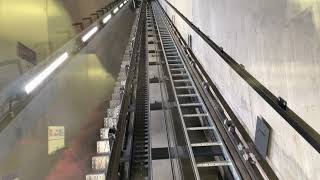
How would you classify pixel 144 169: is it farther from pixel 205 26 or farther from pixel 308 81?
pixel 205 26

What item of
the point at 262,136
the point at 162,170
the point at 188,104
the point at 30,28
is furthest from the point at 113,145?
the point at 30,28

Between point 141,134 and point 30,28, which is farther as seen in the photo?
point 30,28

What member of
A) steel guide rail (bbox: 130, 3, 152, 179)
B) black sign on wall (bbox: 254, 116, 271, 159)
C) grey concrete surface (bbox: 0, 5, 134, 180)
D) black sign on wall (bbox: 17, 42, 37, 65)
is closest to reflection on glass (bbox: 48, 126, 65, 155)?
grey concrete surface (bbox: 0, 5, 134, 180)

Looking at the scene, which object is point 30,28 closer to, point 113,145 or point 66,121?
point 66,121

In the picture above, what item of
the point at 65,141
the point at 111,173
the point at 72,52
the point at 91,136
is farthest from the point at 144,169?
the point at 91,136

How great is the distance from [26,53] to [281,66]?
3.91 metres

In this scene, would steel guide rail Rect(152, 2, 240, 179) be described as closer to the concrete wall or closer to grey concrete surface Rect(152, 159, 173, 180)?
grey concrete surface Rect(152, 159, 173, 180)

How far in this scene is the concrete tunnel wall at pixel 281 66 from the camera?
2.67m

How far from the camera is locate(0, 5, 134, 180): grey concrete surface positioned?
14.9 ft

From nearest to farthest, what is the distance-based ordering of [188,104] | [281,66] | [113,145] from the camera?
1. [281,66]
2. [113,145]
3. [188,104]

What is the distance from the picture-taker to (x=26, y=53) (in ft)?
17.8

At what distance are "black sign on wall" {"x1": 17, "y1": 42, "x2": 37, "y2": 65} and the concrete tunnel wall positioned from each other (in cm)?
314

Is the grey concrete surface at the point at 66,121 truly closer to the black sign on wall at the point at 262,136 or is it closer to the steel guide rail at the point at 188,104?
the steel guide rail at the point at 188,104

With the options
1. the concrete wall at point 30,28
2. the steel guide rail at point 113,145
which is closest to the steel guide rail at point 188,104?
the steel guide rail at point 113,145
